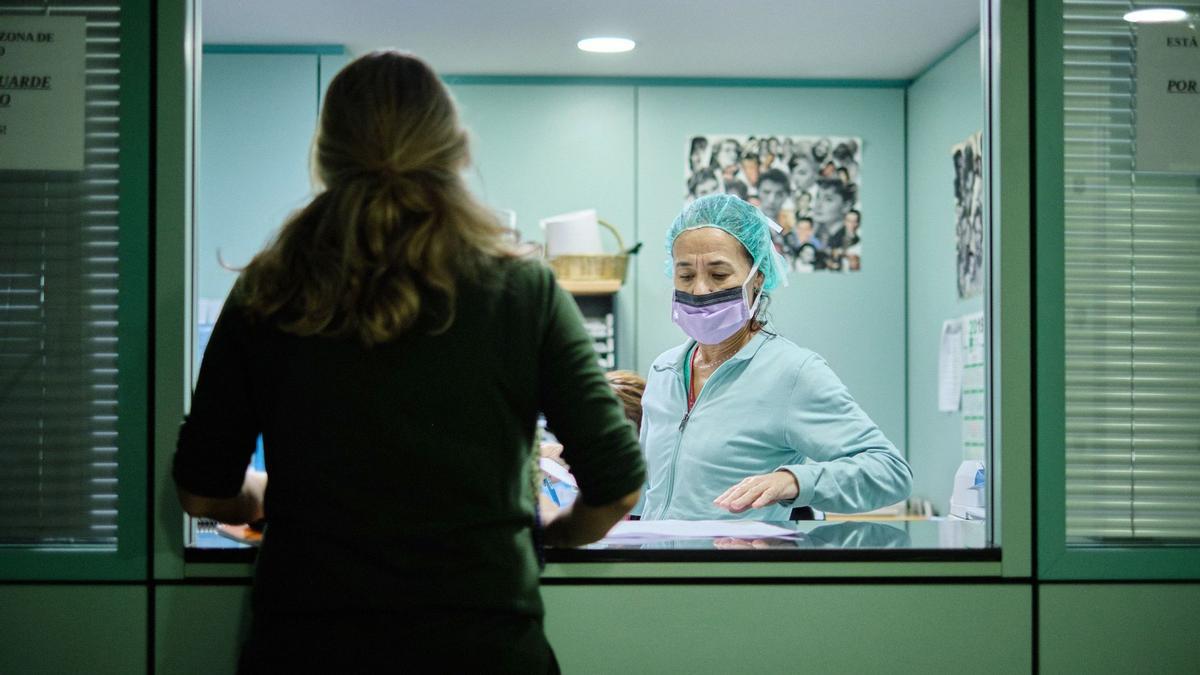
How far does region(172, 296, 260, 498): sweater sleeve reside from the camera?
1135mm

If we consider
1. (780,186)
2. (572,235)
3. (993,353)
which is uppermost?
(780,186)

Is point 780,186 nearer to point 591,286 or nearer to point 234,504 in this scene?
point 591,286

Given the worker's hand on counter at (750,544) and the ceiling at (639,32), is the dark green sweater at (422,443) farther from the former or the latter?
the ceiling at (639,32)

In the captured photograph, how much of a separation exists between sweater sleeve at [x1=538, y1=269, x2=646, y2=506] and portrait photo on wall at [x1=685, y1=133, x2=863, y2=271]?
10.7 feet

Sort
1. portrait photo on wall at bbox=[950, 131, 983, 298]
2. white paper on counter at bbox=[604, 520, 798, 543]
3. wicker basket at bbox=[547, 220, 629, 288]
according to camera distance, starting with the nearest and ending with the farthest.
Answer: white paper on counter at bbox=[604, 520, 798, 543], portrait photo on wall at bbox=[950, 131, 983, 298], wicker basket at bbox=[547, 220, 629, 288]

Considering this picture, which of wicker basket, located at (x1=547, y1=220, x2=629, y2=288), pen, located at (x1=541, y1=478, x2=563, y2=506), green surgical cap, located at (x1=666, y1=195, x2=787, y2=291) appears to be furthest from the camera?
wicker basket, located at (x1=547, y1=220, x2=629, y2=288)

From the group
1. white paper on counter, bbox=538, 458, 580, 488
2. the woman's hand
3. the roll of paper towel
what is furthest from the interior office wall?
the woman's hand

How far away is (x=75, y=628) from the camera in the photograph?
147 cm

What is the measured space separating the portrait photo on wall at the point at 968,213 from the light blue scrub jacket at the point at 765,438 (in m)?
1.67

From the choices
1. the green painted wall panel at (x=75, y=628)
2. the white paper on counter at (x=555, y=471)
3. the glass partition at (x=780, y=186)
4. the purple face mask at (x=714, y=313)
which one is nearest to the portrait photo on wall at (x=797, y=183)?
the glass partition at (x=780, y=186)

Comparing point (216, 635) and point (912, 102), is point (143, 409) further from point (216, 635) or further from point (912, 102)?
point (912, 102)

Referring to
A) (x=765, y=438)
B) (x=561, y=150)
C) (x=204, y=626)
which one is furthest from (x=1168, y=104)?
(x=561, y=150)

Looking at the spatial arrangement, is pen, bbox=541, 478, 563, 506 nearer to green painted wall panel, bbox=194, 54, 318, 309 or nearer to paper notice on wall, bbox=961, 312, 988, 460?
paper notice on wall, bbox=961, 312, 988, 460

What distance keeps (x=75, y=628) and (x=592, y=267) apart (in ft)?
8.79
